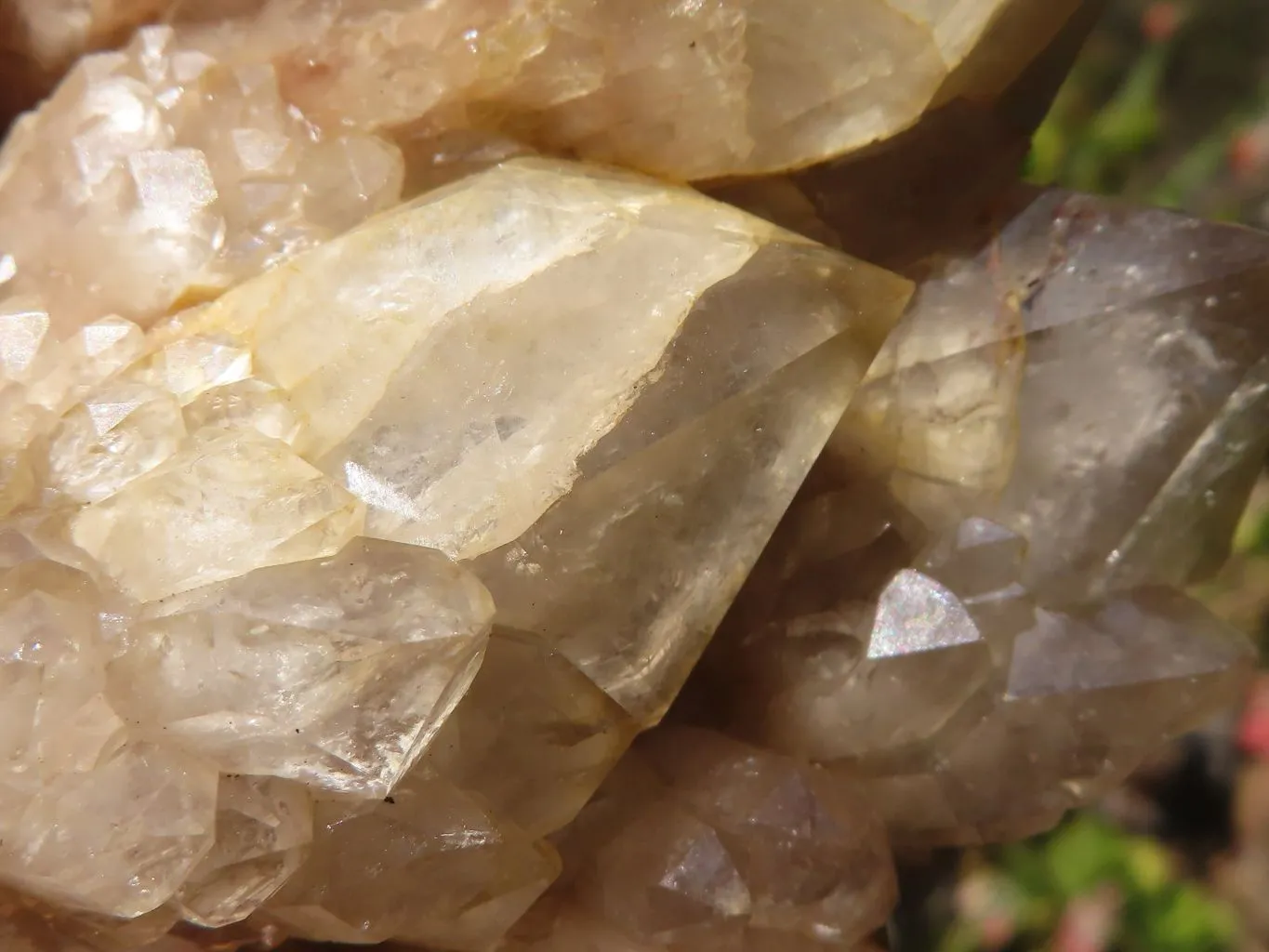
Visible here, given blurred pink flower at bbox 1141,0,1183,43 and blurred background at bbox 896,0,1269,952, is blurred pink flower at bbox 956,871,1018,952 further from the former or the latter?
blurred pink flower at bbox 1141,0,1183,43

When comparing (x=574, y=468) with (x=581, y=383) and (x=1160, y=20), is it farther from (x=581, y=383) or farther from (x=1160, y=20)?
(x=1160, y=20)

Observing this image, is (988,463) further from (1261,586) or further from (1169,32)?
(1169,32)

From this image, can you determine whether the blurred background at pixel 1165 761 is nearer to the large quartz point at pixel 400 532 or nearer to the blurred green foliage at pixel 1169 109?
the blurred green foliage at pixel 1169 109

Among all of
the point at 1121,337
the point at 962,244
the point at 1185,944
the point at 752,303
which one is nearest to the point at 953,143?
the point at 962,244

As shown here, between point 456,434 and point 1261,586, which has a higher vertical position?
point 456,434

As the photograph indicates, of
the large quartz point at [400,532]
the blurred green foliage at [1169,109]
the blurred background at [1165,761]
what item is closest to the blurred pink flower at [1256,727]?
the blurred background at [1165,761]

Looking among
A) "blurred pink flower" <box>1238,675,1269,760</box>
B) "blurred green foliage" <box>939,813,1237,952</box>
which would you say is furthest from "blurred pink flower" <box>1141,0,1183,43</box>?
"blurred green foliage" <box>939,813,1237,952</box>

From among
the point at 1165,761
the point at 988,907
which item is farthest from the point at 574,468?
the point at 1165,761
